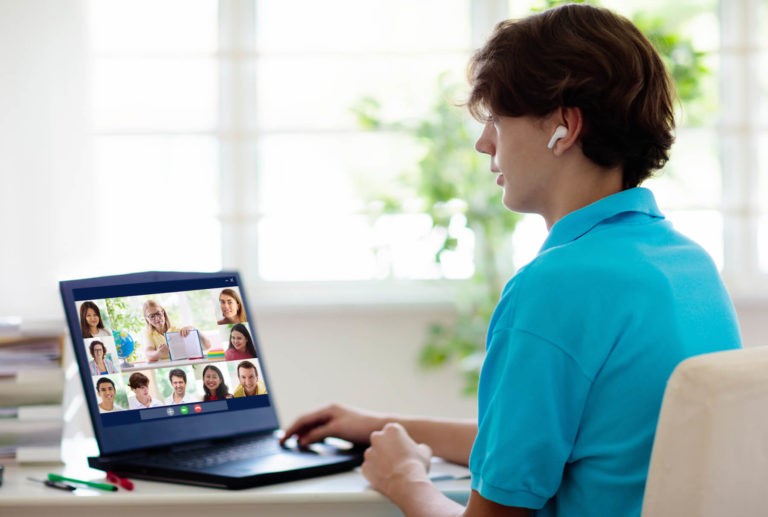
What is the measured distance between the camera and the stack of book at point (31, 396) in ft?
4.56

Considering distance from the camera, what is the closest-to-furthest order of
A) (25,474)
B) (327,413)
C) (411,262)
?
(25,474), (327,413), (411,262)

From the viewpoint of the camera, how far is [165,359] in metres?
1.37

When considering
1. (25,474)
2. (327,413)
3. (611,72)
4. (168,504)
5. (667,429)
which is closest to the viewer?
(667,429)

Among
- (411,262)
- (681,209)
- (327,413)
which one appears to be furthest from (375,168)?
(327,413)

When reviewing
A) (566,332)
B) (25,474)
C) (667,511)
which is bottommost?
(25,474)

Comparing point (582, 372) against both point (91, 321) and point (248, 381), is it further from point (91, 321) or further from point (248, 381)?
point (91, 321)

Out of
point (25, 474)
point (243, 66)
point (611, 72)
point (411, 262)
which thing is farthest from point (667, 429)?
point (243, 66)

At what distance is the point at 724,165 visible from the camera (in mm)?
3506

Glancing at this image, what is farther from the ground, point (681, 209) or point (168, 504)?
point (681, 209)

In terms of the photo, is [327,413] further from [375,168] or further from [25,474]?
[375,168]

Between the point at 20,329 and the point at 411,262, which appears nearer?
the point at 20,329

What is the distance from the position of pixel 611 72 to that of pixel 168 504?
75 centimetres

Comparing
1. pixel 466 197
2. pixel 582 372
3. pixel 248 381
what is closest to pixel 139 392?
pixel 248 381

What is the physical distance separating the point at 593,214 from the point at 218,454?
633 millimetres
